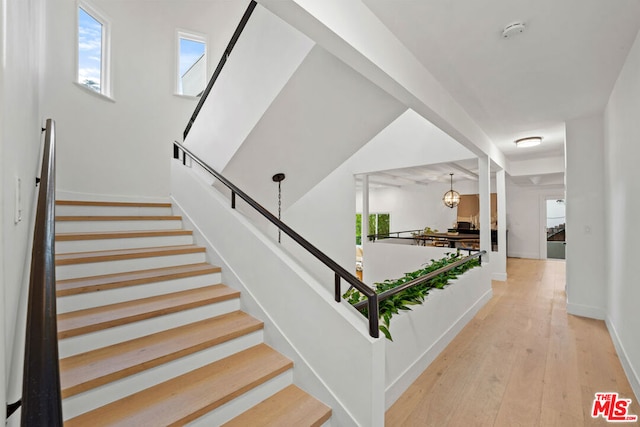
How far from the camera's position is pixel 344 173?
6.74 m

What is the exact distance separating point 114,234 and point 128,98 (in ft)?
9.30

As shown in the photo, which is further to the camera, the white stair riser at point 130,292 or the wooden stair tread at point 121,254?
the wooden stair tread at point 121,254

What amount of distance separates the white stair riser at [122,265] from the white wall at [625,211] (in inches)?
144

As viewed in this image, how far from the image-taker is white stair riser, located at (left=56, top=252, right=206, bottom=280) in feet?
→ 6.74

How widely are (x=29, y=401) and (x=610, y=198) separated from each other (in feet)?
15.1

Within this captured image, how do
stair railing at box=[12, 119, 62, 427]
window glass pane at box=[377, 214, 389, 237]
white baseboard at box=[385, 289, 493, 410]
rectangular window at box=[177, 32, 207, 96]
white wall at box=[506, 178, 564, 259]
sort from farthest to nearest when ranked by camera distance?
window glass pane at box=[377, 214, 389, 237] → white wall at box=[506, 178, 564, 259] → rectangular window at box=[177, 32, 207, 96] → white baseboard at box=[385, 289, 493, 410] → stair railing at box=[12, 119, 62, 427]

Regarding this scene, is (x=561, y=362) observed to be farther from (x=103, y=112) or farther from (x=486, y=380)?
(x=103, y=112)

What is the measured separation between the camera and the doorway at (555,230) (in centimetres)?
955

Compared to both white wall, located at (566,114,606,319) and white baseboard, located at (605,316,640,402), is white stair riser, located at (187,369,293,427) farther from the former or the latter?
white wall, located at (566,114,606,319)

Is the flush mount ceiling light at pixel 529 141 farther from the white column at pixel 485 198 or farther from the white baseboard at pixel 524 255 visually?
the white baseboard at pixel 524 255

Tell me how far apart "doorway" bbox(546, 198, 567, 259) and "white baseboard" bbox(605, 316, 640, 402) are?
298 inches

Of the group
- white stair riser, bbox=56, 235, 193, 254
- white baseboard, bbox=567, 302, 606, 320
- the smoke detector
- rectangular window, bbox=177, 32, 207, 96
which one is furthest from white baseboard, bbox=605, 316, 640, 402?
rectangular window, bbox=177, 32, 207, 96

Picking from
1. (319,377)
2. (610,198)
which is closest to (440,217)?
(610,198)

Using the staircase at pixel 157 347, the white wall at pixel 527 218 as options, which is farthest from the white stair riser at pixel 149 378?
the white wall at pixel 527 218
